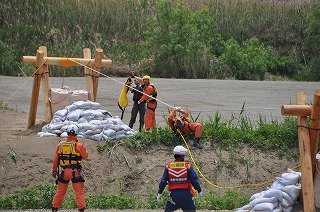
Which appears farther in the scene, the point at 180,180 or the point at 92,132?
the point at 92,132

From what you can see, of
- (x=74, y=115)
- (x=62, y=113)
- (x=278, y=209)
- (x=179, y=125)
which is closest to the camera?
(x=278, y=209)

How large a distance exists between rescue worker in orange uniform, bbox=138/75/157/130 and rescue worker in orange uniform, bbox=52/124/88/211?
5792 millimetres

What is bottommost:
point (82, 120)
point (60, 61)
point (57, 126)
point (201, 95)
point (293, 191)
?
point (293, 191)

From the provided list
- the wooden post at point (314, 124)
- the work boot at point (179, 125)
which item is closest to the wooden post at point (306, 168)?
the wooden post at point (314, 124)

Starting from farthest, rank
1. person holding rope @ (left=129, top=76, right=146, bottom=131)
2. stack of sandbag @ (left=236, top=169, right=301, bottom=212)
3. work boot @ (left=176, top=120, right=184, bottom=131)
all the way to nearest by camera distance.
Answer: person holding rope @ (left=129, top=76, right=146, bottom=131) → work boot @ (left=176, top=120, right=184, bottom=131) → stack of sandbag @ (left=236, top=169, right=301, bottom=212)

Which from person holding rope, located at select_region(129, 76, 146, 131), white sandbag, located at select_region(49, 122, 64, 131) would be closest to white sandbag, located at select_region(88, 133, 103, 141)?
white sandbag, located at select_region(49, 122, 64, 131)

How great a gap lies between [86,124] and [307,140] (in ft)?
19.4

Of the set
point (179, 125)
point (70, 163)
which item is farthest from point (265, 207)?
point (179, 125)

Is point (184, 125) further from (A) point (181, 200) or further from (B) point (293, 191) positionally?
(A) point (181, 200)

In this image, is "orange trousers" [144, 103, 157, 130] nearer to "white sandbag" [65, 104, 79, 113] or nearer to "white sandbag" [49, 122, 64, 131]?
"white sandbag" [65, 104, 79, 113]

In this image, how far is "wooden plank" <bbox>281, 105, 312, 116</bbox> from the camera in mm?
16844

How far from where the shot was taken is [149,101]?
70.4 feet

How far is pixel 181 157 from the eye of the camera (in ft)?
47.5

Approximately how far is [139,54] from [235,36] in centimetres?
541
